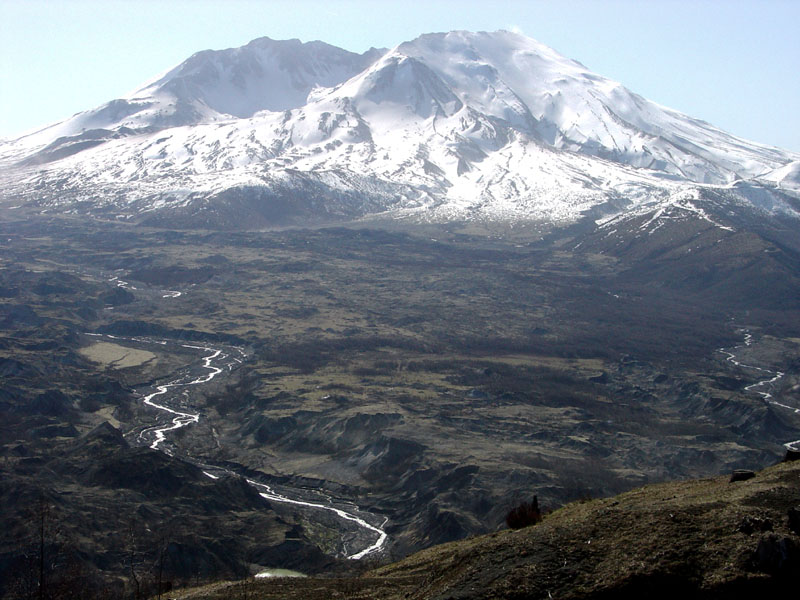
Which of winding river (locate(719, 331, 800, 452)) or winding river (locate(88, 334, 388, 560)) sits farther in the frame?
winding river (locate(719, 331, 800, 452))

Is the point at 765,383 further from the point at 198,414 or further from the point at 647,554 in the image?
the point at 647,554

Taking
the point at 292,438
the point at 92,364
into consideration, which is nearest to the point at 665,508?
the point at 292,438

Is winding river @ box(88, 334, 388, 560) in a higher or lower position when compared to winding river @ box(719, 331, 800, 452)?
higher

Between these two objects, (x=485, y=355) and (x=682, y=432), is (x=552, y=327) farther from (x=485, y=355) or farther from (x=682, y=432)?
(x=682, y=432)

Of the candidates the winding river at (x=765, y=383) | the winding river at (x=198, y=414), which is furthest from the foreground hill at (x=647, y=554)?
the winding river at (x=765, y=383)

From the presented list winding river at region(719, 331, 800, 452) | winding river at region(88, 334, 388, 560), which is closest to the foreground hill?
winding river at region(88, 334, 388, 560)

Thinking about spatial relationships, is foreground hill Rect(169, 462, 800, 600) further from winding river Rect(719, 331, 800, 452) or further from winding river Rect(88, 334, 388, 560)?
winding river Rect(719, 331, 800, 452)

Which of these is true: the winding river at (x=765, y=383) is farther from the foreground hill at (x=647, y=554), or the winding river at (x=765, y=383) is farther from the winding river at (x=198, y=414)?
the foreground hill at (x=647, y=554)
